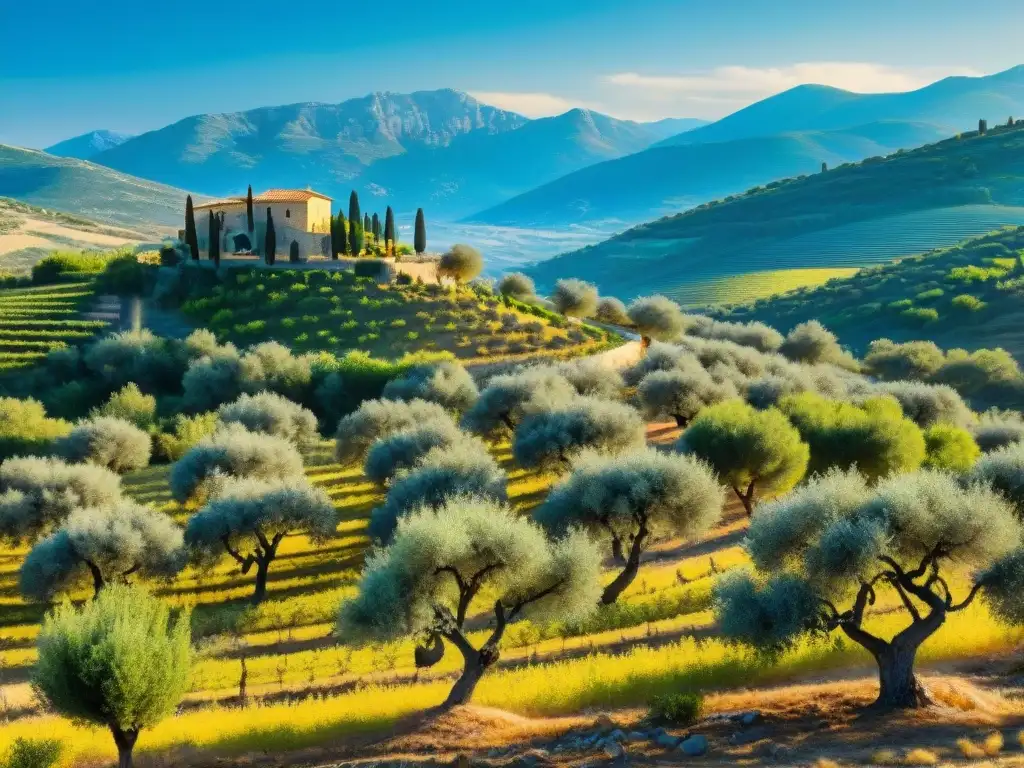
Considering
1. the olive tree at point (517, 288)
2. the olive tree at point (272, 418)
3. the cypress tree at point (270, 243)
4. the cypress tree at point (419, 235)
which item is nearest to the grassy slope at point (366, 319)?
the cypress tree at point (270, 243)

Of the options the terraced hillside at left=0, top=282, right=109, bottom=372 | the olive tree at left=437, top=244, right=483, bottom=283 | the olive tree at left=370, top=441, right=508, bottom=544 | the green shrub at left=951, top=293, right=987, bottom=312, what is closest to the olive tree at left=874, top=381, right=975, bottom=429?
the olive tree at left=370, top=441, right=508, bottom=544

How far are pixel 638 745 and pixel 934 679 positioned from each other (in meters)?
7.13

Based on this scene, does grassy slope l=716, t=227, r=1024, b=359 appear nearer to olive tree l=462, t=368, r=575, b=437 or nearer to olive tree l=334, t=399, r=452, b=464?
olive tree l=462, t=368, r=575, b=437

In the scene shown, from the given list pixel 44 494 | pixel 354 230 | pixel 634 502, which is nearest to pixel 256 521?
pixel 44 494

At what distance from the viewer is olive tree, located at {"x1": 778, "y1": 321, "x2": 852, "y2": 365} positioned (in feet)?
307

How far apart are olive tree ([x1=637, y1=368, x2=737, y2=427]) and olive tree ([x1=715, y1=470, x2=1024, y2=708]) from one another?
111 ft

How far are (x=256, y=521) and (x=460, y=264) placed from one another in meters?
58.1

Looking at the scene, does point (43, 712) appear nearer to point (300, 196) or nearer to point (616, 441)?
point (616, 441)

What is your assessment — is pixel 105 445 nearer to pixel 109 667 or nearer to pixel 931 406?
pixel 109 667

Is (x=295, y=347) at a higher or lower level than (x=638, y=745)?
higher

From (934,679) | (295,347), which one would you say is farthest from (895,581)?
(295,347)

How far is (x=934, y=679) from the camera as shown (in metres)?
21.0

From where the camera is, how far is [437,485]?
122 ft

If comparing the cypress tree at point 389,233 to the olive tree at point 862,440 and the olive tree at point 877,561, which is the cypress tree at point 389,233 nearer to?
the olive tree at point 862,440
